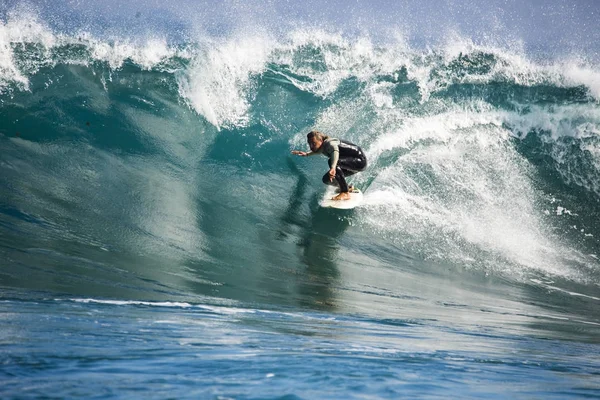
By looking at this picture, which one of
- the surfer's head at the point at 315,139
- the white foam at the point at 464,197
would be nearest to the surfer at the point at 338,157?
the surfer's head at the point at 315,139

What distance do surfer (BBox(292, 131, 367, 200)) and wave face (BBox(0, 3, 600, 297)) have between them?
524 millimetres

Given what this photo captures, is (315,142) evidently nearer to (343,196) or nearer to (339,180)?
(339,180)

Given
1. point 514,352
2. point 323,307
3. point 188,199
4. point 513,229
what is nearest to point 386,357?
point 514,352

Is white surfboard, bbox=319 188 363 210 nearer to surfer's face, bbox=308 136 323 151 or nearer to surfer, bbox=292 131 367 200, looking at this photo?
surfer, bbox=292 131 367 200

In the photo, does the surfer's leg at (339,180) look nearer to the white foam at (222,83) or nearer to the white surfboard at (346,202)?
the white surfboard at (346,202)

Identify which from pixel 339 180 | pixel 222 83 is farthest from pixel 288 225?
pixel 222 83

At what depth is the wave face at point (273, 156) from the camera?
6668 mm

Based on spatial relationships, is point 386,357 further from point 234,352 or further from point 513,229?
point 513,229

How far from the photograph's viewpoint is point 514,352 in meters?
4.10

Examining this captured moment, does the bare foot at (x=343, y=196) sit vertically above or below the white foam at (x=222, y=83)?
below

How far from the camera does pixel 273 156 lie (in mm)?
10422

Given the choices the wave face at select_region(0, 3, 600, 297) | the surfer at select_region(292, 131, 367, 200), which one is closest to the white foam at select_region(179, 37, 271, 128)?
the wave face at select_region(0, 3, 600, 297)

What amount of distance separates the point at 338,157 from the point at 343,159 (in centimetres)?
39

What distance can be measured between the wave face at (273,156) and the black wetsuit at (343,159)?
1.86ft
